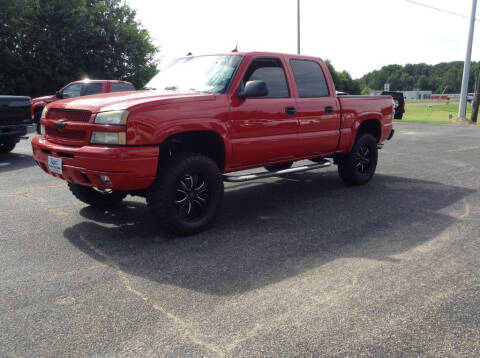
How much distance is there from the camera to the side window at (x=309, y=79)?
5.73 metres

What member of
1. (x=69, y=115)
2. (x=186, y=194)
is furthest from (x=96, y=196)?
(x=186, y=194)

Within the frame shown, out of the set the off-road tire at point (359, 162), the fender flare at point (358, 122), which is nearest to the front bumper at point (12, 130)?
the off-road tire at point (359, 162)

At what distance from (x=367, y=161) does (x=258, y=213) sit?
267cm

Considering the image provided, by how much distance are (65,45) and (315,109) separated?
96.1ft

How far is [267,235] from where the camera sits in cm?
448

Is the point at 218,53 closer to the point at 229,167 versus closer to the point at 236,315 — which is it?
the point at 229,167

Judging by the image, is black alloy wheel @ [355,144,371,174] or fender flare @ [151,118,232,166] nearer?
fender flare @ [151,118,232,166]

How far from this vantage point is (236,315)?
2865 millimetres

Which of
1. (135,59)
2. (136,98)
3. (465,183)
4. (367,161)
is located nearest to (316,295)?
(136,98)

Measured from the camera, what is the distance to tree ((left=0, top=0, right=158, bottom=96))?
2711cm

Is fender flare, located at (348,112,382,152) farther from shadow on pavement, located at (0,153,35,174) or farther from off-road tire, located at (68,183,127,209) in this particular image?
shadow on pavement, located at (0,153,35,174)

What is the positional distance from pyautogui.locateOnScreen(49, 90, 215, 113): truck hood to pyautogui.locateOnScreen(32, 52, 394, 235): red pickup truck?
0.4 inches

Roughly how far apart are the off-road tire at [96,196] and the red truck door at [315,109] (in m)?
2.45

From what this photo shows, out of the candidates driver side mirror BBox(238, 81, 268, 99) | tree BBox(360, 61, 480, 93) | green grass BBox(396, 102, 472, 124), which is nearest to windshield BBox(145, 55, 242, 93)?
driver side mirror BBox(238, 81, 268, 99)
